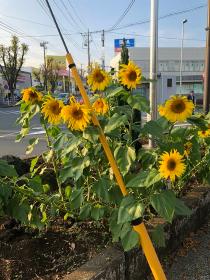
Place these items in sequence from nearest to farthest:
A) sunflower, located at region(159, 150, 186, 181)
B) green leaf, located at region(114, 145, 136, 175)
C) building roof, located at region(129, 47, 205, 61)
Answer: sunflower, located at region(159, 150, 186, 181) → green leaf, located at region(114, 145, 136, 175) → building roof, located at region(129, 47, 205, 61)

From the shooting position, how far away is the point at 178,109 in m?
2.75

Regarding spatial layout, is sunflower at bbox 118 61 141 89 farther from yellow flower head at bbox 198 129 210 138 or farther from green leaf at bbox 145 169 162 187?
yellow flower head at bbox 198 129 210 138

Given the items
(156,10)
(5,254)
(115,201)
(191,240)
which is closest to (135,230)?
(115,201)

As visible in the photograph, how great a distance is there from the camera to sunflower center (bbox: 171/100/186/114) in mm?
2738

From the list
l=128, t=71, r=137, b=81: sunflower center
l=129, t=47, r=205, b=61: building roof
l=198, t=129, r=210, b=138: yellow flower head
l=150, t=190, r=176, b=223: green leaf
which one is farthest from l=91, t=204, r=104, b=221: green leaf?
l=129, t=47, r=205, b=61: building roof

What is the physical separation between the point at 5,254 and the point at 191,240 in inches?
76.8

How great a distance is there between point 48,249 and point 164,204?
120 cm

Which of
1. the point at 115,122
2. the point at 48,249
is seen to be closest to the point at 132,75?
the point at 115,122

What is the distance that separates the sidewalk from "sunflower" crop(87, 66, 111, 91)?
5.82 ft

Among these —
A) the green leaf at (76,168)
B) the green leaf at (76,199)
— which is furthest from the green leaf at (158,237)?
the green leaf at (76,168)

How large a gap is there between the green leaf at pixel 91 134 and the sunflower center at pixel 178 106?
57cm

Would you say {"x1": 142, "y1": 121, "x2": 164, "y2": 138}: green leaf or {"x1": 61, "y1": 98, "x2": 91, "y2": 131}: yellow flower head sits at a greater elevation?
{"x1": 61, "y1": 98, "x2": 91, "y2": 131}: yellow flower head

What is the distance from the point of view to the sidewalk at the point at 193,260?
346 centimetres

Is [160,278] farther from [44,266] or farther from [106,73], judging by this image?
[106,73]
